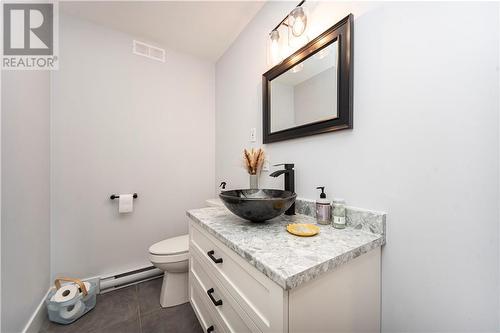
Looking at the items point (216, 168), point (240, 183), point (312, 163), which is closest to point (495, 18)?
point (312, 163)

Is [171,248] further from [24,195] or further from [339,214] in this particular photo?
[339,214]

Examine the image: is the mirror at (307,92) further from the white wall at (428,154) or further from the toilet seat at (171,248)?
the toilet seat at (171,248)

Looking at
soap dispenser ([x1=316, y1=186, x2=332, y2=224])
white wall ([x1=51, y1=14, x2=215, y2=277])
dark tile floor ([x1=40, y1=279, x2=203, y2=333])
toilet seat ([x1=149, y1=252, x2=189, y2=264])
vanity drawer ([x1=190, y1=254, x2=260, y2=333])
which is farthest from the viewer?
white wall ([x1=51, y1=14, x2=215, y2=277])

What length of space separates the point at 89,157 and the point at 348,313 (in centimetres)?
203

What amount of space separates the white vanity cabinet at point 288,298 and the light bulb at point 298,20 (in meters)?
1.15

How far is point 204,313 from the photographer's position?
105 cm

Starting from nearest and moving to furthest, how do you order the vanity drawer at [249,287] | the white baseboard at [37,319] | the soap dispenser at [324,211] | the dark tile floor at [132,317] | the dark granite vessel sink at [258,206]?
the vanity drawer at [249,287] < the dark granite vessel sink at [258,206] < the soap dispenser at [324,211] < the white baseboard at [37,319] < the dark tile floor at [132,317]

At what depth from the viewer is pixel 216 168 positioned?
→ 2.22m

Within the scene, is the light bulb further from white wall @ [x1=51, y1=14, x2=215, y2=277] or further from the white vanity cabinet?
white wall @ [x1=51, y1=14, x2=215, y2=277]

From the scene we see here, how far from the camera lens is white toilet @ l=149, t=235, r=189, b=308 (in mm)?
1387

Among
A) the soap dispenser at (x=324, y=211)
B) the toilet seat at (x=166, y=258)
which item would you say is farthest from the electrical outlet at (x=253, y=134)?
the toilet seat at (x=166, y=258)

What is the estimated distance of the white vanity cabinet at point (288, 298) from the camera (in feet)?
1.73

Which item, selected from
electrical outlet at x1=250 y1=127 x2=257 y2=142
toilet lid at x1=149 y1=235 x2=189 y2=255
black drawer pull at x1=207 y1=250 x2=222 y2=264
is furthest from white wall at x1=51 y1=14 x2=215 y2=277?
black drawer pull at x1=207 y1=250 x2=222 y2=264

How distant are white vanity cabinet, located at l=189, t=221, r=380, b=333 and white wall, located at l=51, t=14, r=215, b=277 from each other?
1.19 metres
